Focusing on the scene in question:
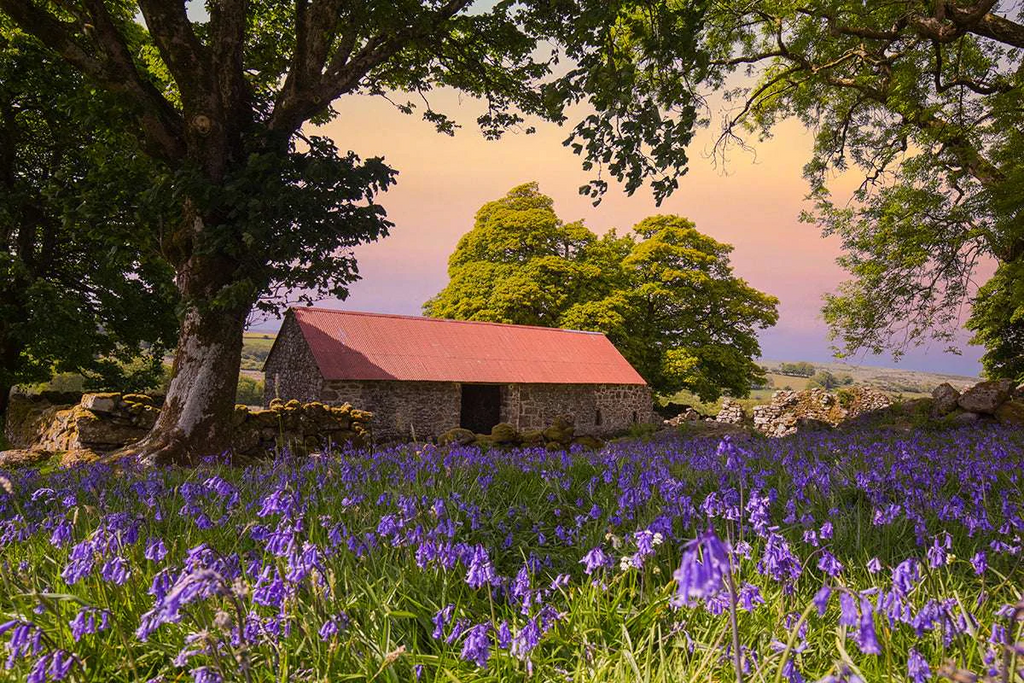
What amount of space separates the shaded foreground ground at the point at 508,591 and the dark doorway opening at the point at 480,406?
19005 millimetres

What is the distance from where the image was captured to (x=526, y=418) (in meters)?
24.4

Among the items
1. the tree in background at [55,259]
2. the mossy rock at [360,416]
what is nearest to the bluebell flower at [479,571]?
the tree in background at [55,259]

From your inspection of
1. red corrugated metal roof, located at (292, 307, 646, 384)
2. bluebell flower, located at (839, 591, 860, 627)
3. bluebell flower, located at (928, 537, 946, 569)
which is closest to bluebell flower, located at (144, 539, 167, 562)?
bluebell flower, located at (839, 591, 860, 627)

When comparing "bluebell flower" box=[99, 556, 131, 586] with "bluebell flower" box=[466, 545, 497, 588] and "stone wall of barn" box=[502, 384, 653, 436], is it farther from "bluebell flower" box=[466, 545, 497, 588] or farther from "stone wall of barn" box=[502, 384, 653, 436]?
"stone wall of barn" box=[502, 384, 653, 436]

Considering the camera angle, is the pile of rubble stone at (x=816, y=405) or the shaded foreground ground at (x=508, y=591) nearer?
the shaded foreground ground at (x=508, y=591)

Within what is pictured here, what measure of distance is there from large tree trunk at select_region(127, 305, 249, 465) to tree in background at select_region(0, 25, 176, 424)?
9.75ft

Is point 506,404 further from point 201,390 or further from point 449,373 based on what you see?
point 201,390

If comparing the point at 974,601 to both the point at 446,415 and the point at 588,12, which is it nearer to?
the point at 588,12

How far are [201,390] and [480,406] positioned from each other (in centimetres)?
1428

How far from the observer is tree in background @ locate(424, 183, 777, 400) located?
3369 centimetres

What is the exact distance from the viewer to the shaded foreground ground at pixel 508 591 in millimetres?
2350

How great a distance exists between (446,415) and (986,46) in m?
20.1

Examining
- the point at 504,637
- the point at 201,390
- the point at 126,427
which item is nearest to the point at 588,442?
the point at 201,390

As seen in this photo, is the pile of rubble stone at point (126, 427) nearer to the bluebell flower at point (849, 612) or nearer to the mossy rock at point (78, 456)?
the mossy rock at point (78, 456)
